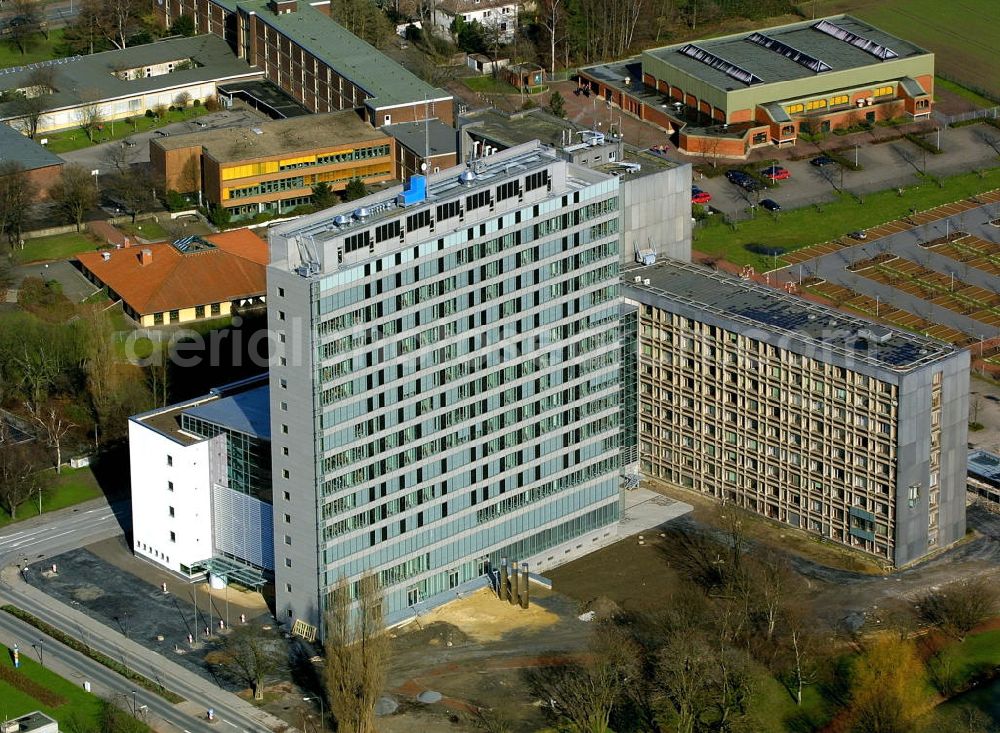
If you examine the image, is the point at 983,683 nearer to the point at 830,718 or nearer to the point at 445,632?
the point at 830,718

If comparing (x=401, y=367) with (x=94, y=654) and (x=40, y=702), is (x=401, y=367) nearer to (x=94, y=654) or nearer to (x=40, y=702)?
(x=94, y=654)

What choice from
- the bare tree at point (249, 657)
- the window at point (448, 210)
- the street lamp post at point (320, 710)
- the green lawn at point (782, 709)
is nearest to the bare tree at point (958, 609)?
the green lawn at point (782, 709)

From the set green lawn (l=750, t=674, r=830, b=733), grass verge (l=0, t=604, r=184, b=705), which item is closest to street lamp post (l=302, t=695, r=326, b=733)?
grass verge (l=0, t=604, r=184, b=705)

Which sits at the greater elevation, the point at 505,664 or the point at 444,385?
the point at 444,385

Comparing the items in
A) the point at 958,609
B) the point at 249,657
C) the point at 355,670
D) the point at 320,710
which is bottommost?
the point at 320,710

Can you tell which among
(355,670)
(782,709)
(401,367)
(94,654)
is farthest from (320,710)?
(782,709)

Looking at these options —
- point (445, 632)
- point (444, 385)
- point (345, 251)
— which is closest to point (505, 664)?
point (445, 632)
